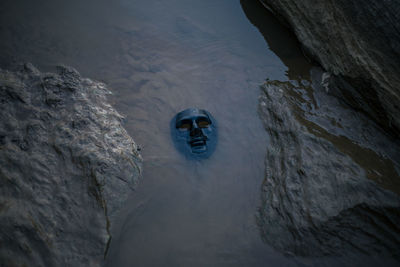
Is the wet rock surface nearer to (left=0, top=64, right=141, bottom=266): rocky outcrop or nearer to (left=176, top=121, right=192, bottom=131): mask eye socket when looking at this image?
(left=176, top=121, right=192, bottom=131): mask eye socket

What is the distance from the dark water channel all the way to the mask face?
98mm

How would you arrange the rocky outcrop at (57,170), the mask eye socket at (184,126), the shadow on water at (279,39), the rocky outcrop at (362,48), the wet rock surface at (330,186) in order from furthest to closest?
the shadow on water at (279,39), the mask eye socket at (184,126), the rocky outcrop at (362,48), the wet rock surface at (330,186), the rocky outcrop at (57,170)

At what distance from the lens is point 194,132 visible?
3088 millimetres

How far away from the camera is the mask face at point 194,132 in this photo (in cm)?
308

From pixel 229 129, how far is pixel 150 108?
1.03 metres

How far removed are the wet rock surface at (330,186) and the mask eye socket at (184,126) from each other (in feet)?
3.13

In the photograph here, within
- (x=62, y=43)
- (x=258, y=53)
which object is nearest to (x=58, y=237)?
(x=62, y=43)

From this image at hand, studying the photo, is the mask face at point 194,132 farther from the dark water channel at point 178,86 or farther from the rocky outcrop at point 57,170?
the rocky outcrop at point 57,170

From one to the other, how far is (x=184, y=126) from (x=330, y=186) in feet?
5.43

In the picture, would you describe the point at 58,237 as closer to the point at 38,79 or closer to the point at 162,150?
the point at 162,150

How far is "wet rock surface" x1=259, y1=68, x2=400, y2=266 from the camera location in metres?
2.40

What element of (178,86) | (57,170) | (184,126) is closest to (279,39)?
(178,86)

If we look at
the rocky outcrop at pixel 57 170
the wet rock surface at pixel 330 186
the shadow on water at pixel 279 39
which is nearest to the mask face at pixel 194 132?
the rocky outcrop at pixel 57 170

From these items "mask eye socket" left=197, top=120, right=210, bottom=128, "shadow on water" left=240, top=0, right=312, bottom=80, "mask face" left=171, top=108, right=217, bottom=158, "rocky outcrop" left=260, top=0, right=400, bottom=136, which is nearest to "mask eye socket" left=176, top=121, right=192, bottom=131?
"mask face" left=171, top=108, right=217, bottom=158
